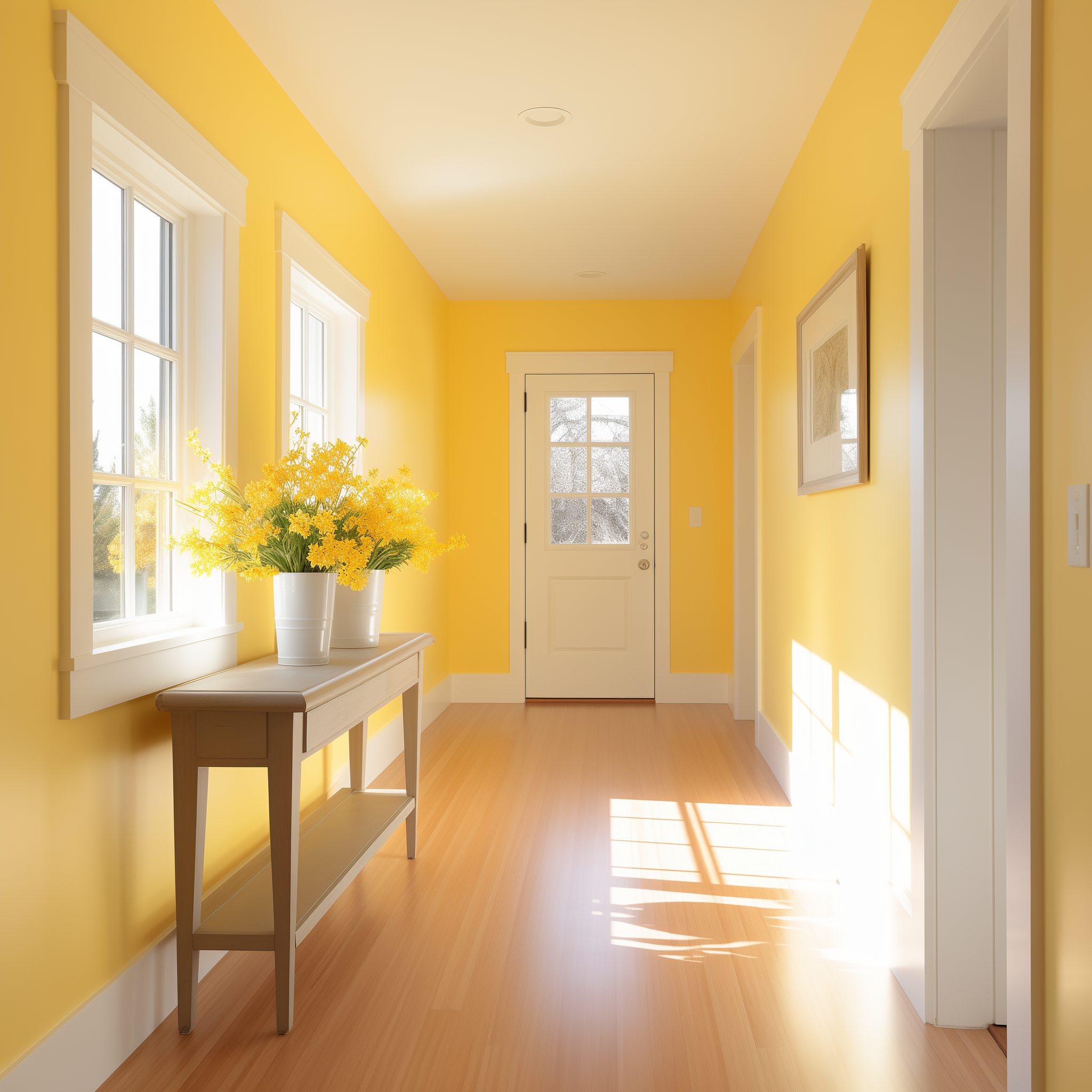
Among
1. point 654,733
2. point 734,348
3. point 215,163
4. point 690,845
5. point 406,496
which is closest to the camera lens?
point 215,163

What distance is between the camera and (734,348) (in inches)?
208

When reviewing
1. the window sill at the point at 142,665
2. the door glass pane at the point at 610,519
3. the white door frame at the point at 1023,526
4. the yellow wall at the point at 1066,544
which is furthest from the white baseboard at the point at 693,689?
the yellow wall at the point at 1066,544

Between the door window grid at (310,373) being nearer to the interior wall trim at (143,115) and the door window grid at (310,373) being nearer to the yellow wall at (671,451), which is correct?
the interior wall trim at (143,115)

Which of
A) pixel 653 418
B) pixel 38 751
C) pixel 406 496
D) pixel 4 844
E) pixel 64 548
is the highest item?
pixel 653 418

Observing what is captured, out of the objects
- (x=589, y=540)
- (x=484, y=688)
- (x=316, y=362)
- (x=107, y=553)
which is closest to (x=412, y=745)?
(x=107, y=553)

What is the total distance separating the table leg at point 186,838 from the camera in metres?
1.86

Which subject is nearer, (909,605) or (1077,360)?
(1077,360)

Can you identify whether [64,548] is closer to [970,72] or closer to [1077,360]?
[1077,360]

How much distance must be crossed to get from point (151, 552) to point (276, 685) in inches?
20.7

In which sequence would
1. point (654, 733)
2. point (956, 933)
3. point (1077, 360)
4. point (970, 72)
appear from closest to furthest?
point (1077, 360) < point (970, 72) < point (956, 933) < point (654, 733)

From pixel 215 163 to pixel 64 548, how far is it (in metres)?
1.21

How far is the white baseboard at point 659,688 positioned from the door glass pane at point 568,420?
163 centimetres

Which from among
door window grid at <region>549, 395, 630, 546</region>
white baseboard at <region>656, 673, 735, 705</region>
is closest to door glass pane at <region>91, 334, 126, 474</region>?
door window grid at <region>549, 395, 630, 546</region>

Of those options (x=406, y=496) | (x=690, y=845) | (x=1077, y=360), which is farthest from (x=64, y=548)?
(x=690, y=845)
